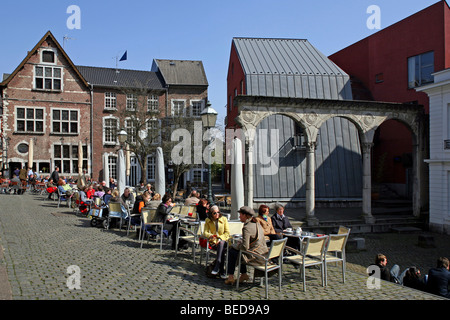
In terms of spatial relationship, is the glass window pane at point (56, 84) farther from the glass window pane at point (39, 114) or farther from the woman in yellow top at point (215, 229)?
the woman in yellow top at point (215, 229)

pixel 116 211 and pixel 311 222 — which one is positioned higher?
pixel 116 211

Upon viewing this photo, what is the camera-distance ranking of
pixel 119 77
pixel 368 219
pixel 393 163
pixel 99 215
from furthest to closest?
pixel 119 77
pixel 393 163
pixel 368 219
pixel 99 215

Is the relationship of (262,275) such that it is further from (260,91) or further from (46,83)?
(46,83)

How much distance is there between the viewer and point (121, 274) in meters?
7.49

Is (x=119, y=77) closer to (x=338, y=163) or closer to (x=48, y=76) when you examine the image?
(x=48, y=76)

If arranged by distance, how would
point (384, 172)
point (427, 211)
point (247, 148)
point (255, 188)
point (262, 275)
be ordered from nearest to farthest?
point (262, 275)
point (247, 148)
point (427, 211)
point (255, 188)
point (384, 172)

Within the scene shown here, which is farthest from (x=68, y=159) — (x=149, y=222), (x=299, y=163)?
(x=149, y=222)

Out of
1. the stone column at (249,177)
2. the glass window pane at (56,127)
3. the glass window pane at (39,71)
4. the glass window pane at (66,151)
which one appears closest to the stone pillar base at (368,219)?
the stone column at (249,177)

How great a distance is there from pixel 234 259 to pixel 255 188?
1513 cm

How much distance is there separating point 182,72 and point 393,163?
2310cm

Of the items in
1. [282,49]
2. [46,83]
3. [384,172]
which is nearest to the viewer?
[384,172]

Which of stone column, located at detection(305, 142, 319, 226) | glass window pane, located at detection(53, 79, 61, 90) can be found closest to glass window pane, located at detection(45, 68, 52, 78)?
glass window pane, located at detection(53, 79, 61, 90)

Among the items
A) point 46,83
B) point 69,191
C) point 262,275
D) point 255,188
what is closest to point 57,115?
point 46,83
